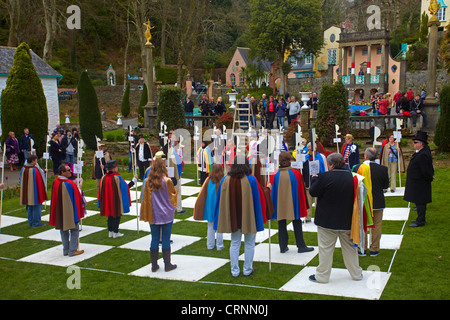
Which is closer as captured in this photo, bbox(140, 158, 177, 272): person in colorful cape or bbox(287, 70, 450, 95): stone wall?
bbox(140, 158, 177, 272): person in colorful cape

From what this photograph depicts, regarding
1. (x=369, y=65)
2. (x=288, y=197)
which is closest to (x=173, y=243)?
(x=288, y=197)

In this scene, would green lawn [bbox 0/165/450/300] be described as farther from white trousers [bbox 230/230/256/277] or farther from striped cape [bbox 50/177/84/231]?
striped cape [bbox 50/177/84/231]

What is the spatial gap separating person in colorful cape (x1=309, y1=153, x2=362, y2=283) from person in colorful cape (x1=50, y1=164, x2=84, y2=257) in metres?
4.58

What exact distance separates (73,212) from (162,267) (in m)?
2.09

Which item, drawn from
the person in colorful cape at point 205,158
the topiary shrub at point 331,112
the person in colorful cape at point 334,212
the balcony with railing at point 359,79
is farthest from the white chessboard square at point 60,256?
the balcony with railing at point 359,79

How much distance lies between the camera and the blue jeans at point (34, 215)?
36.2 feet

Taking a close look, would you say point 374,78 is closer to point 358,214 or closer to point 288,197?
point 288,197

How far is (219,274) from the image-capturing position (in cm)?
732

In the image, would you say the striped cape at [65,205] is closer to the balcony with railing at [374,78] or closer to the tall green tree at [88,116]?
the tall green tree at [88,116]

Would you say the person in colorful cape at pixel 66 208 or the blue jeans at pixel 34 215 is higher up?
the person in colorful cape at pixel 66 208

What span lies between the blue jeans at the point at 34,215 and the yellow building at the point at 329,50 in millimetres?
49005

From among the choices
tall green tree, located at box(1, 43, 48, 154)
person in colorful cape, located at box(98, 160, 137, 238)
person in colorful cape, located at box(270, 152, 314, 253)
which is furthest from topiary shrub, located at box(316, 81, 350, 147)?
tall green tree, located at box(1, 43, 48, 154)

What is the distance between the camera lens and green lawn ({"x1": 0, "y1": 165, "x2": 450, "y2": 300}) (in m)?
6.46

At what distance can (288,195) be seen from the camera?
7973 mm
